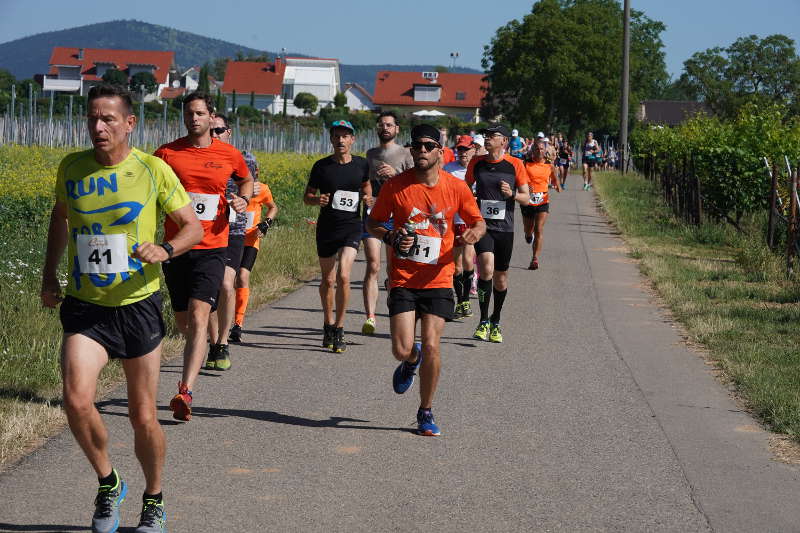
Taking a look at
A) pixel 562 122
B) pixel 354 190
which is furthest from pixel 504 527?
pixel 562 122

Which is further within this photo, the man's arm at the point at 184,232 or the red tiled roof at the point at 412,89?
the red tiled roof at the point at 412,89

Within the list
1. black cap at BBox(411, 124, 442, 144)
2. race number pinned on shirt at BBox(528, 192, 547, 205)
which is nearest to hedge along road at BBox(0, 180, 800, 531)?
black cap at BBox(411, 124, 442, 144)

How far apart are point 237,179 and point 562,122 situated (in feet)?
262

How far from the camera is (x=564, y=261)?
63.1 ft

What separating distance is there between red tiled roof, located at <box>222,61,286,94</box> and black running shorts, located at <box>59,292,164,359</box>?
492 ft

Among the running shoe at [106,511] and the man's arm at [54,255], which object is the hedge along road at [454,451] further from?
the man's arm at [54,255]

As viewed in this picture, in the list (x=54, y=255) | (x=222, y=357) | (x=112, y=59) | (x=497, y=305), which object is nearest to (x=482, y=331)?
(x=497, y=305)

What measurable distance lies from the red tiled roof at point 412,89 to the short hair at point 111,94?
Answer: 5734 inches

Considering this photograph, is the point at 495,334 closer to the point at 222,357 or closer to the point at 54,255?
the point at 222,357

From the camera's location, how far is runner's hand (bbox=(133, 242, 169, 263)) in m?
4.96

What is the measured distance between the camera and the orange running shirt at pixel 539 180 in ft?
55.8

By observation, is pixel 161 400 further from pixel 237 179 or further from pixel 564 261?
pixel 564 261

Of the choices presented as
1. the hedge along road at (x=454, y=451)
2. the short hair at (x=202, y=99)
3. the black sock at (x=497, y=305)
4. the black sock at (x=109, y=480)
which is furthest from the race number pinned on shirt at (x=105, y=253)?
the black sock at (x=497, y=305)

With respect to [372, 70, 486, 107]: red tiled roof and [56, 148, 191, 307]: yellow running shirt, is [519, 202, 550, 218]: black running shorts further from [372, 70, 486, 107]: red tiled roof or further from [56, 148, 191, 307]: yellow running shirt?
[372, 70, 486, 107]: red tiled roof
